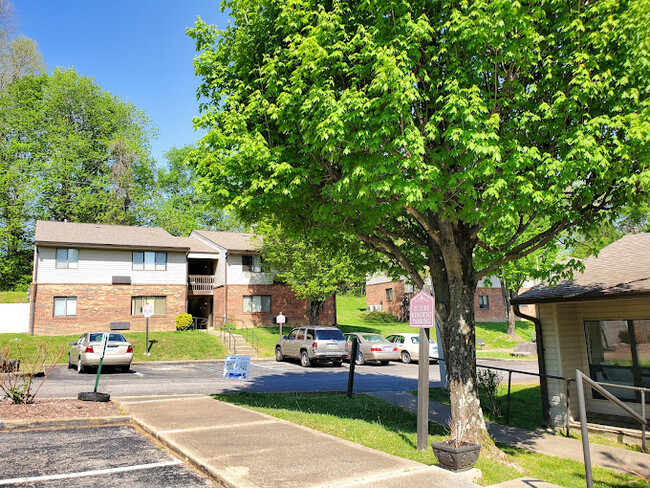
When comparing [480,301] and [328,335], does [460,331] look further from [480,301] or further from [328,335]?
[480,301]

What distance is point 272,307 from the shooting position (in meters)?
36.0

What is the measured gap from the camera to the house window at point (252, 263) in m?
35.9

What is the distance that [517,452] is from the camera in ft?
30.1

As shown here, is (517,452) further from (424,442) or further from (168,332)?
(168,332)

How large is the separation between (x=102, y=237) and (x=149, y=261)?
3424mm

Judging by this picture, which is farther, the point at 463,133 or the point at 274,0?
the point at 274,0

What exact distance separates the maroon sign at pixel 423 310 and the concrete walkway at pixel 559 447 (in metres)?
3.52

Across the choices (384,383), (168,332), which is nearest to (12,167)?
(168,332)

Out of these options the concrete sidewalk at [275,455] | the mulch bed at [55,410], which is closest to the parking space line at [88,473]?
the concrete sidewalk at [275,455]

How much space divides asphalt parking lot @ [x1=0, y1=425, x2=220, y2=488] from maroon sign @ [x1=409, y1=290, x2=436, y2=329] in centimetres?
380

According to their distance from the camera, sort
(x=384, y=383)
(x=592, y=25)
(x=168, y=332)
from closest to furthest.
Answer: (x=592, y=25) → (x=384, y=383) → (x=168, y=332)

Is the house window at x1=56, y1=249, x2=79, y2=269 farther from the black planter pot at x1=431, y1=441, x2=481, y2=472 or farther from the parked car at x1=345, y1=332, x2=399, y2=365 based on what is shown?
the black planter pot at x1=431, y1=441, x2=481, y2=472

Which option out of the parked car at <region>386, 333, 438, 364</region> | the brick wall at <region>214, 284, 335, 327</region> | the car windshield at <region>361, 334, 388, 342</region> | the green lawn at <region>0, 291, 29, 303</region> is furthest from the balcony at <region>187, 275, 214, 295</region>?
the parked car at <region>386, 333, 438, 364</region>

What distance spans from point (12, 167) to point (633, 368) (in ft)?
166
